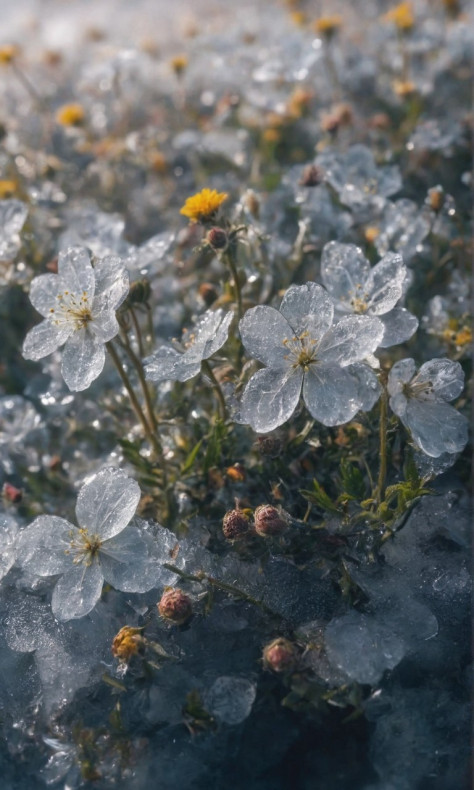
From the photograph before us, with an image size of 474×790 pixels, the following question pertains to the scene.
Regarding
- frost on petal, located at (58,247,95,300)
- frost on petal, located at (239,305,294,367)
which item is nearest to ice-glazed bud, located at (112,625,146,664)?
frost on petal, located at (239,305,294,367)

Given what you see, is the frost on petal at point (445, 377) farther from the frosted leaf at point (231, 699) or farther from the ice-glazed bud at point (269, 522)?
the frosted leaf at point (231, 699)

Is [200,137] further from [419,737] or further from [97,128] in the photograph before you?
[419,737]

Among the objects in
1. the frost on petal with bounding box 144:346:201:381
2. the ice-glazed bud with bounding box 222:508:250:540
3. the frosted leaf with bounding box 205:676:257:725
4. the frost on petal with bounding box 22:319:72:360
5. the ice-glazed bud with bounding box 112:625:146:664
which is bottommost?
the frosted leaf with bounding box 205:676:257:725

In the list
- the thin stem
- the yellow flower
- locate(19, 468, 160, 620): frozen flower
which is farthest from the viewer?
the yellow flower

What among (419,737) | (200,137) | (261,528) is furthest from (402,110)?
(419,737)

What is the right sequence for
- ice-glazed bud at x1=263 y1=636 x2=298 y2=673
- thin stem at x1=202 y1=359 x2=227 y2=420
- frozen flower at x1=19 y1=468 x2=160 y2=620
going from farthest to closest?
thin stem at x1=202 y1=359 x2=227 y2=420
frozen flower at x1=19 y1=468 x2=160 y2=620
ice-glazed bud at x1=263 y1=636 x2=298 y2=673

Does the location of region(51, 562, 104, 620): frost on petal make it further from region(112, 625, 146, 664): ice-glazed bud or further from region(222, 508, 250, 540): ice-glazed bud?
region(222, 508, 250, 540): ice-glazed bud

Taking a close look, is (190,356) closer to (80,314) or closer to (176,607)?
(80,314)
